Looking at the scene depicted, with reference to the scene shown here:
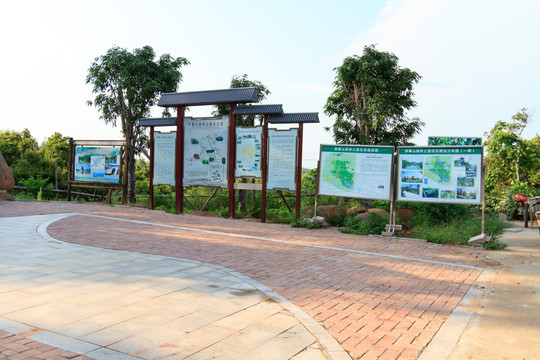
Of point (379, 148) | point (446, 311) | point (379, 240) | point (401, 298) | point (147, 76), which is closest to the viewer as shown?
point (446, 311)

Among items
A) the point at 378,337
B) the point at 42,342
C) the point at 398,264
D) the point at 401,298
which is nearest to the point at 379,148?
the point at 398,264

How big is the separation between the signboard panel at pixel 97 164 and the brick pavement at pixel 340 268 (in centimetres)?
450

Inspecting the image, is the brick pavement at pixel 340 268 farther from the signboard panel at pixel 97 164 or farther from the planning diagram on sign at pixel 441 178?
the signboard panel at pixel 97 164

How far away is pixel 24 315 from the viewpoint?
156 inches

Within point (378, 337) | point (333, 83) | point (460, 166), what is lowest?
point (378, 337)

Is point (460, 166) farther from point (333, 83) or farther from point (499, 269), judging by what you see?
point (333, 83)

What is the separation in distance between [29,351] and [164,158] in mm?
11234

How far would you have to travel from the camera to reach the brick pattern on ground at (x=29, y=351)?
3133 millimetres

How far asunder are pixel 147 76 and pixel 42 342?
56.9 ft

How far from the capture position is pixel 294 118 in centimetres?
1182

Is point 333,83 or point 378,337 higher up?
point 333,83

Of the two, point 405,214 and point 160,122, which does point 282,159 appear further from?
point 160,122

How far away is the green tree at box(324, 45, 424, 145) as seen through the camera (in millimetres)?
17703

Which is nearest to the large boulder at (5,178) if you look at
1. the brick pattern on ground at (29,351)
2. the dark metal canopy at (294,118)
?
the dark metal canopy at (294,118)
